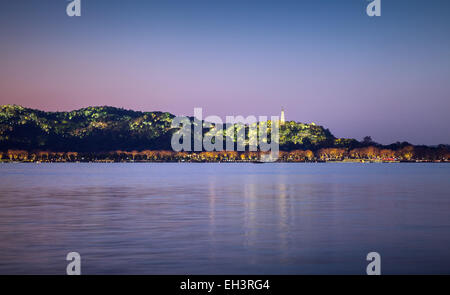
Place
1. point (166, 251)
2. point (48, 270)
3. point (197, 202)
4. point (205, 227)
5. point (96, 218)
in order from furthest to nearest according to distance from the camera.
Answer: point (197, 202), point (96, 218), point (205, 227), point (166, 251), point (48, 270)

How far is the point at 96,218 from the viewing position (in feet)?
138

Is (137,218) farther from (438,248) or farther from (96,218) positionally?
(438,248)

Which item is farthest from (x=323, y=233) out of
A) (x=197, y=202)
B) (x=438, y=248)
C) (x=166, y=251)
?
(x=197, y=202)

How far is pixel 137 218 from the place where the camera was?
42281 mm

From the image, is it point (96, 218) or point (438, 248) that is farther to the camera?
point (96, 218)

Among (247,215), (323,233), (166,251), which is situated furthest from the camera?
(247,215)

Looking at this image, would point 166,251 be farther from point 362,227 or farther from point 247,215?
point 247,215
